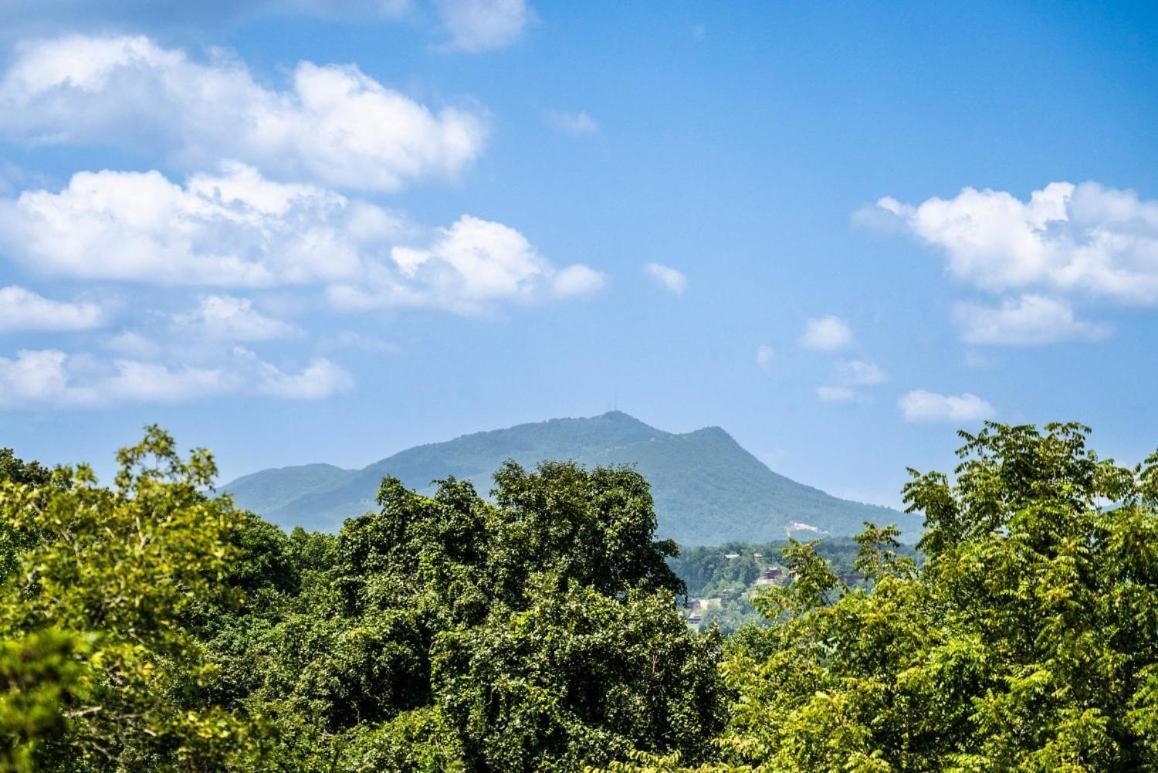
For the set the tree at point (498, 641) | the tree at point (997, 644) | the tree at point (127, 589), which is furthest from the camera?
the tree at point (498, 641)

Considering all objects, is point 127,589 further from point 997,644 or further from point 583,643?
point 583,643

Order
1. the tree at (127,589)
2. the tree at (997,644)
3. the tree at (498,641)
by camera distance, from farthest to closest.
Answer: the tree at (498,641) → the tree at (997,644) → the tree at (127,589)

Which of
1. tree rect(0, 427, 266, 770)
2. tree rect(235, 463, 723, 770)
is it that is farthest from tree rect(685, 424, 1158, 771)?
tree rect(0, 427, 266, 770)

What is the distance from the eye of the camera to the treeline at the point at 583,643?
10352 mm

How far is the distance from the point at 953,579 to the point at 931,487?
446 centimetres

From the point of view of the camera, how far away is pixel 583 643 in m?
24.3

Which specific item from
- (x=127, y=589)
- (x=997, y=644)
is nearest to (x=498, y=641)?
(x=997, y=644)

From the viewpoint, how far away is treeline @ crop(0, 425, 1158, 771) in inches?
408

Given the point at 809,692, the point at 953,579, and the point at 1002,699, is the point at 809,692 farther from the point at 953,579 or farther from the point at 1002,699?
the point at 1002,699

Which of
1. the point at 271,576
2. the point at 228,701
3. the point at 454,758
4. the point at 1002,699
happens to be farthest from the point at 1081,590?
the point at 271,576

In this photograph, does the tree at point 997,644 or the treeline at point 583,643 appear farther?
the tree at point 997,644

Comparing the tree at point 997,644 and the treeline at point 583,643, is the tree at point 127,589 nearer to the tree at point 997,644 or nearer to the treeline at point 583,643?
the treeline at point 583,643

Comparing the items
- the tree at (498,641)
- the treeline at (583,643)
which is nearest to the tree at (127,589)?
the treeline at (583,643)

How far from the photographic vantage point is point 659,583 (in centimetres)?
3622
